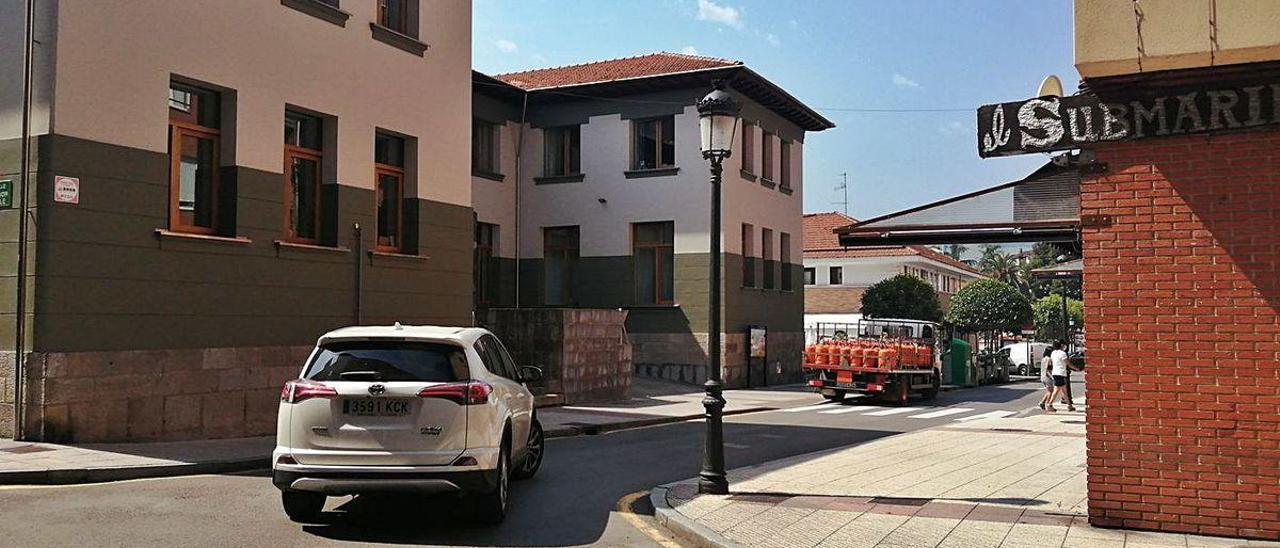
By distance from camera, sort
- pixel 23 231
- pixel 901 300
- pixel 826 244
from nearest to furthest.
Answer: pixel 23 231 < pixel 901 300 < pixel 826 244

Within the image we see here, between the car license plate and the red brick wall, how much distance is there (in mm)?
5286

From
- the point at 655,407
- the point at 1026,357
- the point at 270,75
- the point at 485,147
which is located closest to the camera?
the point at 270,75

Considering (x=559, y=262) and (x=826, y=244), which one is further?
(x=826, y=244)

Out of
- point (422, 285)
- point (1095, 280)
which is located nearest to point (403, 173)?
point (422, 285)

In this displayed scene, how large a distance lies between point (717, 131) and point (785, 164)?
25897 mm

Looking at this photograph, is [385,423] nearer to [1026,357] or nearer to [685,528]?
[685,528]

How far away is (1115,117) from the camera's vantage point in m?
7.77

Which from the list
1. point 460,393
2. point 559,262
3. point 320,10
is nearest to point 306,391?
point 460,393

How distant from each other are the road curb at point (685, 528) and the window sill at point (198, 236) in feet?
26.2

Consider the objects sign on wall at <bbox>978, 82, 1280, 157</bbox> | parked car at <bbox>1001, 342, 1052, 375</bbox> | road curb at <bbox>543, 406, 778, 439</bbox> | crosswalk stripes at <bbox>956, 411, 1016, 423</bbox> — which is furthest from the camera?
parked car at <bbox>1001, 342, 1052, 375</bbox>

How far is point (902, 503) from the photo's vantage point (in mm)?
9406

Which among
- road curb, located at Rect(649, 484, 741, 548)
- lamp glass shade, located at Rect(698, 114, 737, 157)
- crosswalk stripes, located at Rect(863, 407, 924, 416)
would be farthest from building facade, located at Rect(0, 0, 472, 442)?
crosswalk stripes, located at Rect(863, 407, 924, 416)

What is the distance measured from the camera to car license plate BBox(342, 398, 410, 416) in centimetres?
786

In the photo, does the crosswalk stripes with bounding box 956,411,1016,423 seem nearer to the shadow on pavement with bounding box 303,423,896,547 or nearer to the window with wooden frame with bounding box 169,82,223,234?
the shadow on pavement with bounding box 303,423,896,547
